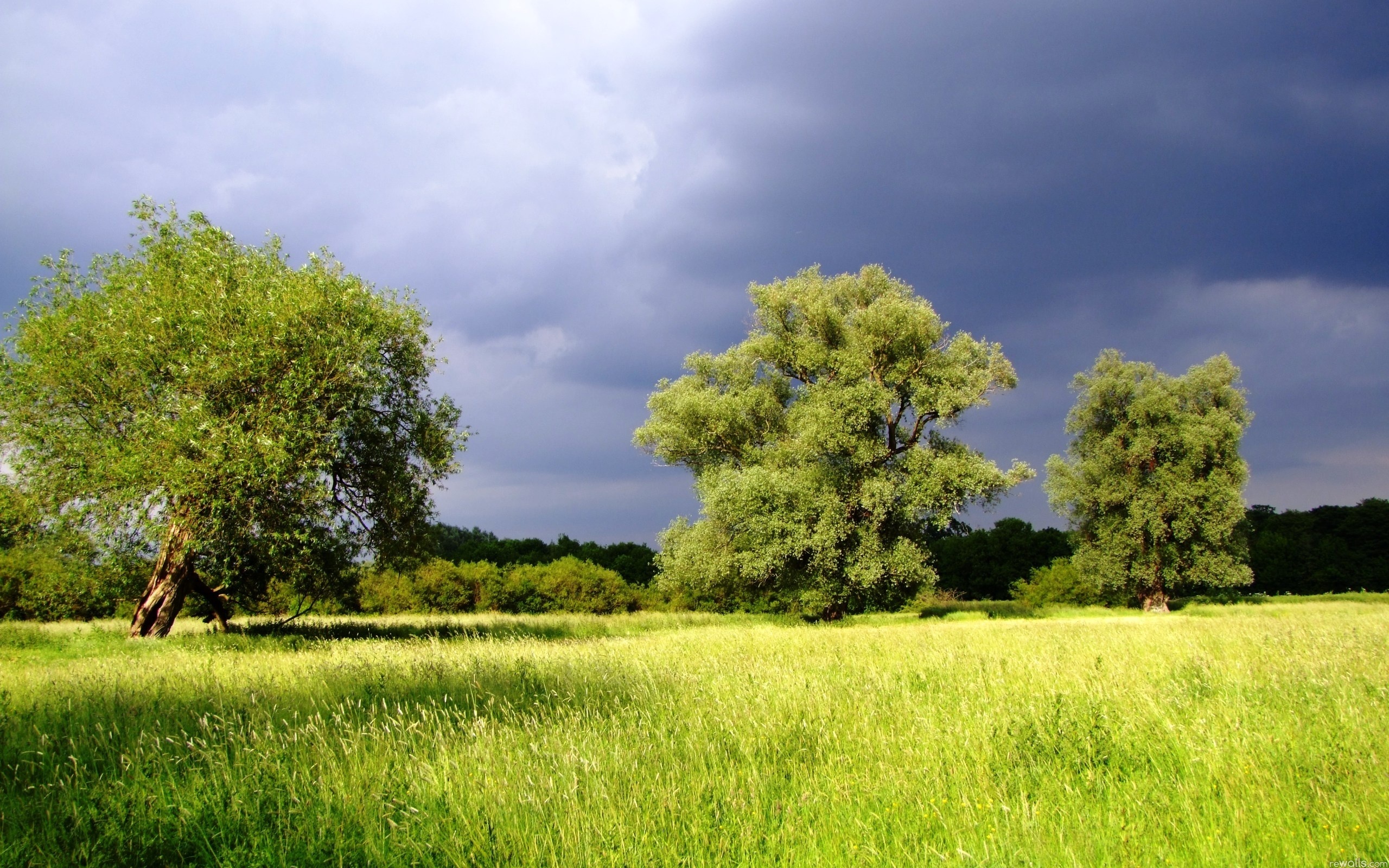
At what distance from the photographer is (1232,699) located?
22.3 feet

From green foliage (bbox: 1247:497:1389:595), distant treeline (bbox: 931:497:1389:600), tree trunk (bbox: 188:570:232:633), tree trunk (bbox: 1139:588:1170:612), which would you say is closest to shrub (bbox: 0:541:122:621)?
tree trunk (bbox: 188:570:232:633)

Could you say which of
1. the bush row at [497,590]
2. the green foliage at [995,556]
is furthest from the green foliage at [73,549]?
the green foliage at [995,556]

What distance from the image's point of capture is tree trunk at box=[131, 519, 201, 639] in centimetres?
1642

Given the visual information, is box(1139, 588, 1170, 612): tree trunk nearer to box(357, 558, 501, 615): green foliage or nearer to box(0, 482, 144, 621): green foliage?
box(357, 558, 501, 615): green foliage

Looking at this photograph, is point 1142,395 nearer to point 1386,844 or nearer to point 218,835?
point 1386,844

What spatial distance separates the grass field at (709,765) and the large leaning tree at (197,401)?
628 centimetres

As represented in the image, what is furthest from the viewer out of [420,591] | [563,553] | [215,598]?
[563,553]

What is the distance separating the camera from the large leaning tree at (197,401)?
572 inches

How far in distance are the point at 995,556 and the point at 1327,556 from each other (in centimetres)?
2515

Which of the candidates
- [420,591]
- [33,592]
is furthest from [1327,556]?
[33,592]

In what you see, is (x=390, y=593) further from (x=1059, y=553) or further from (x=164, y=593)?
(x=1059, y=553)

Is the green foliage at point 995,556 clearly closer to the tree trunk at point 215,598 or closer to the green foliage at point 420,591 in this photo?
the green foliage at point 420,591

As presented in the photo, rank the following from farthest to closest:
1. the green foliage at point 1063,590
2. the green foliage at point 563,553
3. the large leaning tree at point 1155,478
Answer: the green foliage at point 563,553
the green foliage at point 1063,590
the large leaning tree at point 1155,478

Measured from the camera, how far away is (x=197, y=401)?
599 inches
